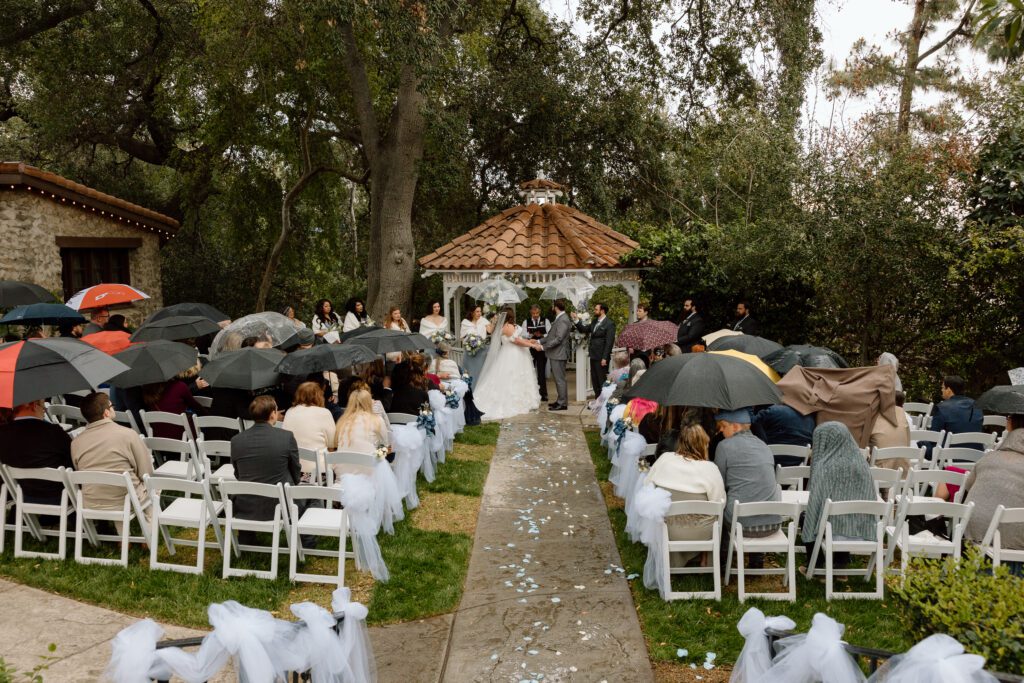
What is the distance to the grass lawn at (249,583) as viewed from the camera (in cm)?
621

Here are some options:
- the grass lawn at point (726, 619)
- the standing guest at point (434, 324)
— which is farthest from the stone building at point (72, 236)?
the grass lawn at point (726, 619)

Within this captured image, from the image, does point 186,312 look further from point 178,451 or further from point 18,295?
point 178,451

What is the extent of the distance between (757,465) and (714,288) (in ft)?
32.0

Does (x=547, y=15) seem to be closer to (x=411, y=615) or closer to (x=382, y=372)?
(x=382, y=372)

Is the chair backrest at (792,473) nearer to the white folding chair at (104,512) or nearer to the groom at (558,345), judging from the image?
the white folding chair at (104,512)

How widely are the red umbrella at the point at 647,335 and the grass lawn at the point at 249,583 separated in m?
4.01

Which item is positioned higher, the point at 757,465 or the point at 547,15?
the point at 547,15

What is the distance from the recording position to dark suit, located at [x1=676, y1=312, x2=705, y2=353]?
14.5 m

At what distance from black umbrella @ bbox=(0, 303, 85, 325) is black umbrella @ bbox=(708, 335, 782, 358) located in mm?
9302

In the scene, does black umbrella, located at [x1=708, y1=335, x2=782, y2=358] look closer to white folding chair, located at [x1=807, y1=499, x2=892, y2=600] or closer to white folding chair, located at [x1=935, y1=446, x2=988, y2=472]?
white folding chair, located at [x1=935, y1=446, x2=988, y2=472]

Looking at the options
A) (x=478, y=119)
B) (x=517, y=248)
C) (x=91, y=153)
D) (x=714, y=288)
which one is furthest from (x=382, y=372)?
(x=91, y=153)

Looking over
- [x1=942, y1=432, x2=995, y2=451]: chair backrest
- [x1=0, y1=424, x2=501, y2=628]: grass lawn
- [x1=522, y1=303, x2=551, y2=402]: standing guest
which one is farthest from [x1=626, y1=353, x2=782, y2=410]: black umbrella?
[x1=522, y1=303, x2=551, y2=402]: standing guest

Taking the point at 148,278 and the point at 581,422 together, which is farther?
the point at 148,278

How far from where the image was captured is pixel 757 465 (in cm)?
653
